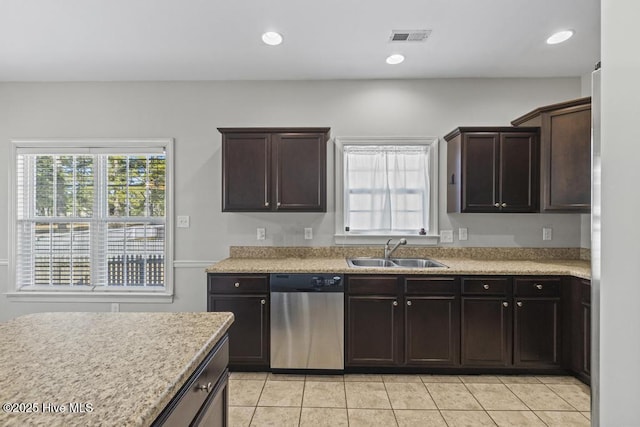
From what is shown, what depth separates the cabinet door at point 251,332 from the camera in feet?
9.46

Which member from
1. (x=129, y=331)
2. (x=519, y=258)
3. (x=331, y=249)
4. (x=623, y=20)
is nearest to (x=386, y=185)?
(x=331, y=249)

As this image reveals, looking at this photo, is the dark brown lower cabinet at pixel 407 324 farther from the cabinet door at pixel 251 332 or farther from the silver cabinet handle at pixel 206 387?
the silver cabinet handle at pixel 206 387

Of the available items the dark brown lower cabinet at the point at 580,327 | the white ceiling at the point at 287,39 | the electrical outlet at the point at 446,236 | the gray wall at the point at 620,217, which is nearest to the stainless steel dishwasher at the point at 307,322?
the electrical outlet at the point at 446,236

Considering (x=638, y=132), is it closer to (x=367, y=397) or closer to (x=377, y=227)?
(x=367, y=397)

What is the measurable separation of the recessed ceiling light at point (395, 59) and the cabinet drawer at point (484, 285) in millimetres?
2040

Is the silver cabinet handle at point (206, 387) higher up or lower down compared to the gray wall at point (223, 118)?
lower down

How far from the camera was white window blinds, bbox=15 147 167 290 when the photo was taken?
→ 11.9 feet

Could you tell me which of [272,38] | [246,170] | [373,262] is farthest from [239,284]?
[272,38]

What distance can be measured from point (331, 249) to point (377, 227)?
0.54 meters

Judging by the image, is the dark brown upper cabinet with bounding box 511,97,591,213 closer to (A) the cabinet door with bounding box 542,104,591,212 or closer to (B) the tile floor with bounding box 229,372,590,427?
(A) the cabinet door with bounding box 542,104,591,212

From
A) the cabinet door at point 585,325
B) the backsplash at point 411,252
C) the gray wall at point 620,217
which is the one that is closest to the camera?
the gray wall at point 620,217

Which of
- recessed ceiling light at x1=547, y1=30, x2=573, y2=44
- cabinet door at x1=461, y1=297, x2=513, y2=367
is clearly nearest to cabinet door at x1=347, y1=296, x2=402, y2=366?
cabinet door at x1=461, y1=297, x2=513, y2=367

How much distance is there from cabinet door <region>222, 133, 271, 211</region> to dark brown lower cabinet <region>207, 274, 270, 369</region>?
75 cm

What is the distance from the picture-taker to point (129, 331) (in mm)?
1290
